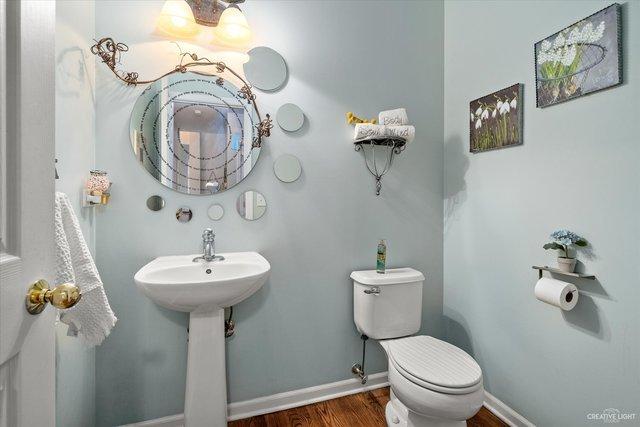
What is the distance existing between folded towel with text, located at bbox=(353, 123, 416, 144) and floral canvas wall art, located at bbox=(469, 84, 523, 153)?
15.8 inches

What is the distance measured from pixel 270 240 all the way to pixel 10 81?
1.20 meters

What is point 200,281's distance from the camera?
111cm

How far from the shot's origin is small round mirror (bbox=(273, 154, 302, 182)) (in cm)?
158

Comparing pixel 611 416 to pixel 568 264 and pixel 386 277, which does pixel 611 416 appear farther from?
pixel 386 277

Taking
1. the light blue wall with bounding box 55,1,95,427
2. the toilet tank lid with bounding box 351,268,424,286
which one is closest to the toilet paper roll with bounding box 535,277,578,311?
the toilet tank lid with bounding box 351,268,424,286

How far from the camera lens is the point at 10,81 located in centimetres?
45

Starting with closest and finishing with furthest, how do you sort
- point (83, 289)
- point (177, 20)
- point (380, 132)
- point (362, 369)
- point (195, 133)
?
point (83, 289), point (177, 20), point (195, 133), point (380, 132), point (362, 369)

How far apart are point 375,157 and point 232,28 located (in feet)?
3.30

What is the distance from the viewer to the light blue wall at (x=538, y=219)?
107 centimetres

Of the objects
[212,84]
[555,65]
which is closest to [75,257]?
[212,84]

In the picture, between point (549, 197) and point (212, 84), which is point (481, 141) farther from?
point (212, 84)

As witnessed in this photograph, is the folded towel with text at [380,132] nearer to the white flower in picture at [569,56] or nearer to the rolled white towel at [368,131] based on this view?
the rolled white towel at [368,131]

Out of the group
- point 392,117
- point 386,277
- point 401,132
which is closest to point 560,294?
point 386,277

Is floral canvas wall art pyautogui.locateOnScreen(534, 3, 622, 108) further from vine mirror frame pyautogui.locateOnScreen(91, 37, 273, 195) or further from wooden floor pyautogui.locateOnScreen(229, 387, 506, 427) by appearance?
wooden floor pyautogui.locateOnScreen(229, 387, 506, 427)
